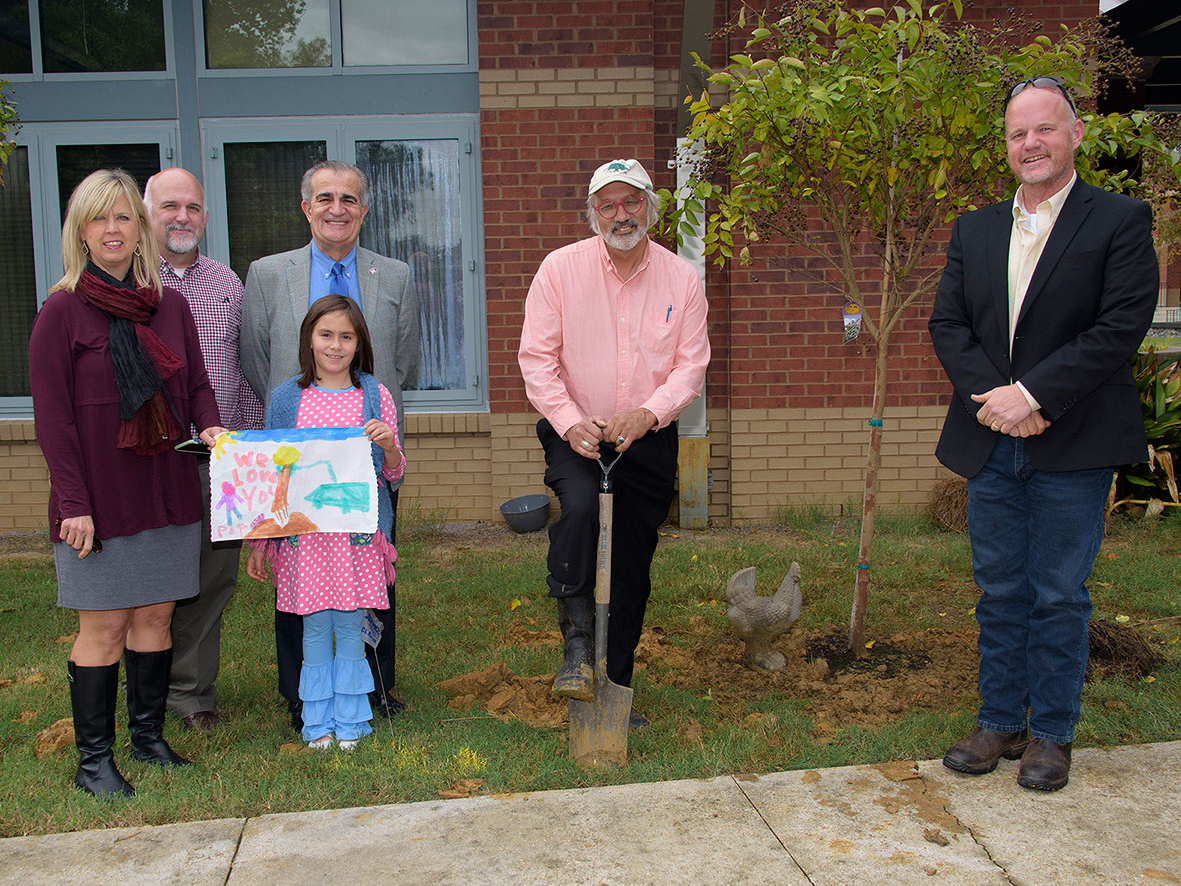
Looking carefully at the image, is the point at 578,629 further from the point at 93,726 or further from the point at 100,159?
the point at 100,159

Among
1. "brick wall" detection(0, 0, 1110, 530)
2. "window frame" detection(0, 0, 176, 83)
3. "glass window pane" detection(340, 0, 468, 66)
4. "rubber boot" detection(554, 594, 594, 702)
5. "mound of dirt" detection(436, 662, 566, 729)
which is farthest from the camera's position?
"glass window pane" detection(340, 0, 468, 66)

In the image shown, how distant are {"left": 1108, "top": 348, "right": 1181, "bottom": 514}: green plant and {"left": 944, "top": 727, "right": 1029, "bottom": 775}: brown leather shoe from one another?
437cm

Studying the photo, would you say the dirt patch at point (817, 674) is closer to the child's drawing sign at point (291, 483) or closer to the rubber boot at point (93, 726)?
the child's drawing sign at point (291, 483)

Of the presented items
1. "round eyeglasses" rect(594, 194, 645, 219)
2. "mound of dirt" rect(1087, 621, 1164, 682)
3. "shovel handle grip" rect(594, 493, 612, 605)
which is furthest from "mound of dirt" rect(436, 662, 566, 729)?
"mound of dirt" rect(1087, 621, 1164, 682)

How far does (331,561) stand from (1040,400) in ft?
8.25

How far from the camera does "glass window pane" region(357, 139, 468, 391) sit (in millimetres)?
7863

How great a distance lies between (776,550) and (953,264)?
3545 millimetres

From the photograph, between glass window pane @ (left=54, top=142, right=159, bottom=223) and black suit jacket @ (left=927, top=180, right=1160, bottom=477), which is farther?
glass window pane @ (left=54, top=142, right=159, bottom=223)

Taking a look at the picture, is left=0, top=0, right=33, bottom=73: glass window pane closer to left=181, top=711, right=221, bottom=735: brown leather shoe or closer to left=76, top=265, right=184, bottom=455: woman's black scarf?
left=76, top=265, right=184, bottom=455: woman's black scarf

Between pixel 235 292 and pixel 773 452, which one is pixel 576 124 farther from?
pixel 235 292

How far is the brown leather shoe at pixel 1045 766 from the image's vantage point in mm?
3373

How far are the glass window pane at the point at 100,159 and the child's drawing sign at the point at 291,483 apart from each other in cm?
510

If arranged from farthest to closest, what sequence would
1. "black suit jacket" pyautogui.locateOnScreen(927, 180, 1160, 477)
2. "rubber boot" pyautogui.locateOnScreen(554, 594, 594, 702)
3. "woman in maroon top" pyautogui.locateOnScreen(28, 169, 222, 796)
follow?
"rubber boot" pyautogui.locateOnScreen(554, 594, 594, 702) → "woman in maroon top" pyautogui.locateOnScreen(28, 169, 222, 796) → "black suit jacket" pyautogui.locateOnScreen(927, 180, 1160, 477)

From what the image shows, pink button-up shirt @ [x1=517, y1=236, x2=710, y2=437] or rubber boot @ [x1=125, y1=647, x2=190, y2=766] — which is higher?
pink button-up shirt @ [x1=517, y1=236, x2=710, y2=437]
